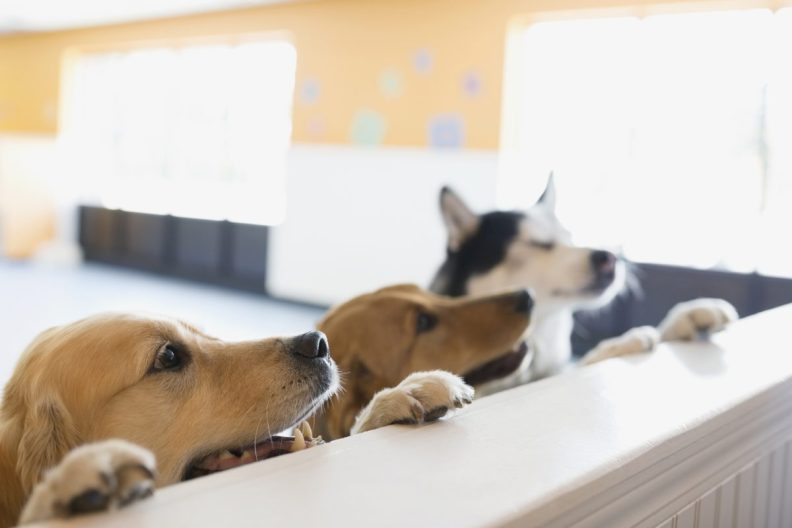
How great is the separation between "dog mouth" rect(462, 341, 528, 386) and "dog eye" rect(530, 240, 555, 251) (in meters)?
0.70

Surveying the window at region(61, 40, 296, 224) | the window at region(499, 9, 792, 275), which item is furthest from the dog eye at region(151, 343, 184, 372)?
the window at region(61, 40, 296, 224)

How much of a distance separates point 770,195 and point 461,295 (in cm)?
486

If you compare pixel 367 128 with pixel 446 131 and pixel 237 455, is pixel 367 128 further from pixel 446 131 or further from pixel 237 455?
pixel 237 455

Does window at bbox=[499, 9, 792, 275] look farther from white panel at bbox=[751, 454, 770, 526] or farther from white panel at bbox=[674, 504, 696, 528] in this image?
white panel at bbox=[674, 504, 696, 528]

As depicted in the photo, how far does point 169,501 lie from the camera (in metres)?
0.62

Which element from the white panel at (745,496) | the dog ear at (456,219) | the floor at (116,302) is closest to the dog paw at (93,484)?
the white panel at (745,496)

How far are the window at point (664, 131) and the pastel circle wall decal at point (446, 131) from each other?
1.59 ft

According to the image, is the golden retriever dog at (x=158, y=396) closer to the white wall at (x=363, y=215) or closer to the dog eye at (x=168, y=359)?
the dog eye at (x=168, y=359)

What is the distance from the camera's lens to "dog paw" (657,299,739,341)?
5.36ft

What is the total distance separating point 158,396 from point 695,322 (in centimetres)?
109

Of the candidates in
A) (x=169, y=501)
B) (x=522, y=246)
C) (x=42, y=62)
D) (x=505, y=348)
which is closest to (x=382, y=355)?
(x=505, y=348)

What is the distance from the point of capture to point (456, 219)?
262 centimetres

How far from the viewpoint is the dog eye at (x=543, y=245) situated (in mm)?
2656

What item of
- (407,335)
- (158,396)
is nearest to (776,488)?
(407,335)
